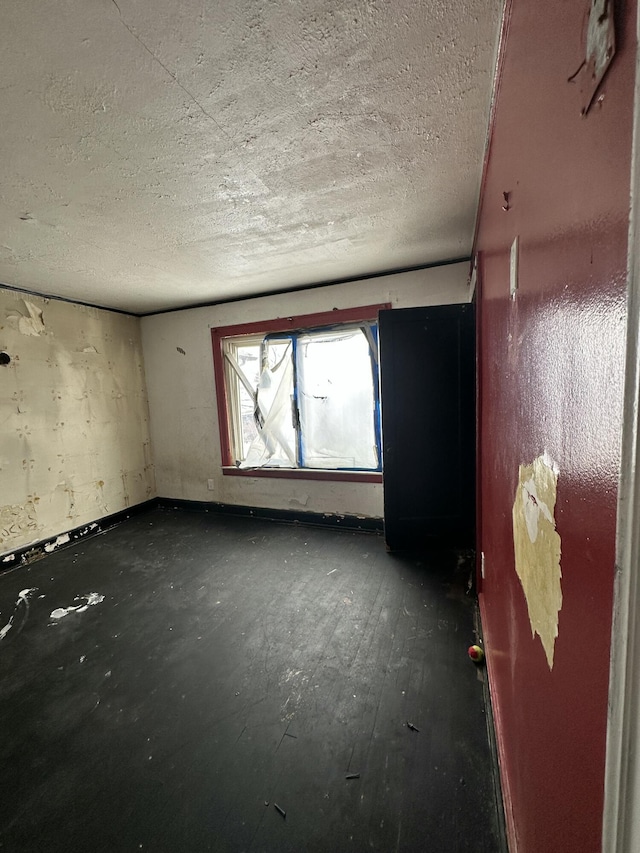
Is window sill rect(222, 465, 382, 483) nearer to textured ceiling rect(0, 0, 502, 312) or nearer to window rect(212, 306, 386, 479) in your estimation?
window rect(212, 306, 386, 479)

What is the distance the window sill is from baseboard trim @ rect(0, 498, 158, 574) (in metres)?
1.27

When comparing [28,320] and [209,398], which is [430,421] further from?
[28,320]

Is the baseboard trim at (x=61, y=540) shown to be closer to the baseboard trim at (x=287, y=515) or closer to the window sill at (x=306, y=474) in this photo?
the baseboard trim at (x=287, y=515)

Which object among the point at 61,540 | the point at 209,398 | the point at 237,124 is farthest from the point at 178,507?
the point at 237,124

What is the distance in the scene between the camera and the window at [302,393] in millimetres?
3463

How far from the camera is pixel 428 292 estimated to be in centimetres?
322

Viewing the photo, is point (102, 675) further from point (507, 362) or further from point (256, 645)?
point (507, 362)

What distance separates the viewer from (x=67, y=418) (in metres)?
3.67

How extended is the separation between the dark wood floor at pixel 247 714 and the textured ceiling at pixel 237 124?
8.05 feet

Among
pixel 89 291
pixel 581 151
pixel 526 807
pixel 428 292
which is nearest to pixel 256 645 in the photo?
pixel 526 807

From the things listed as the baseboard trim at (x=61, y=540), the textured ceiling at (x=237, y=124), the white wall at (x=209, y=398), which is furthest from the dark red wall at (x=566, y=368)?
the baseboard trim at (x=61, y=540)

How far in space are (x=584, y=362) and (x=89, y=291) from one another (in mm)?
4133

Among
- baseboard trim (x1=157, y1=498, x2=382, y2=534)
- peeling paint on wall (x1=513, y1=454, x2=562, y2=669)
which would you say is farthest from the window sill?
peeling paint on wall (x1=513, y1=454, x2=562, y2=669)

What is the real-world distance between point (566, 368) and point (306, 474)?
10.8ft
